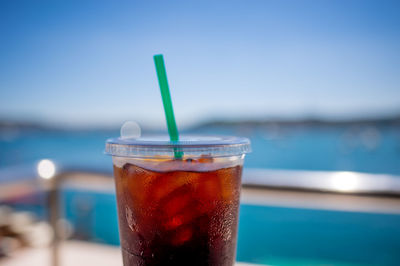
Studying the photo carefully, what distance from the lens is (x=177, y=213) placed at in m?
0.67

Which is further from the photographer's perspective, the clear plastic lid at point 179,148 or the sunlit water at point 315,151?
the sunlit water at point 315,151

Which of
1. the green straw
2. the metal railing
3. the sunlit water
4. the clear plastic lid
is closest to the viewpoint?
the clear plastic lid

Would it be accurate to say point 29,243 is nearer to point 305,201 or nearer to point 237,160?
point 305,201

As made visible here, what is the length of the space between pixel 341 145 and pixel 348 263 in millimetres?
19521

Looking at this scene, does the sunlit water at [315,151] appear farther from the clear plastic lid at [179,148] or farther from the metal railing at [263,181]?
the clear plastic lid at [179,148]

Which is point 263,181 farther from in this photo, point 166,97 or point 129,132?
point 166,97

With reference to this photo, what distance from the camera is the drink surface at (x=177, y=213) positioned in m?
0.67

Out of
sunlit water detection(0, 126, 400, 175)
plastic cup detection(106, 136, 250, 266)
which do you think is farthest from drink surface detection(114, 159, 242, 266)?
sunlit water detection(0, 126, 400, 175)

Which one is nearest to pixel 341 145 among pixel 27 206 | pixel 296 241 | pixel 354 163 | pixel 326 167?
pixel 354 163

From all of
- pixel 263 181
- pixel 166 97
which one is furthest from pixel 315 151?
pixel 166 97

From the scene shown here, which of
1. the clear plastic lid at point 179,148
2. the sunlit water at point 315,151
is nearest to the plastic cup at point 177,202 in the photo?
the clear plastic lid at point 179,148

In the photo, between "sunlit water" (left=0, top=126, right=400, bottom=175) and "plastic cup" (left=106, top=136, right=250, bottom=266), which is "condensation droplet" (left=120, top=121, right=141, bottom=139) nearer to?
"plastic cup" (left=106, top=136, right=250, bottom=266)

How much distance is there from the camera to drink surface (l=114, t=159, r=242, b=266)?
667 mm

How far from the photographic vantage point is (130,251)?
2.31 ft
